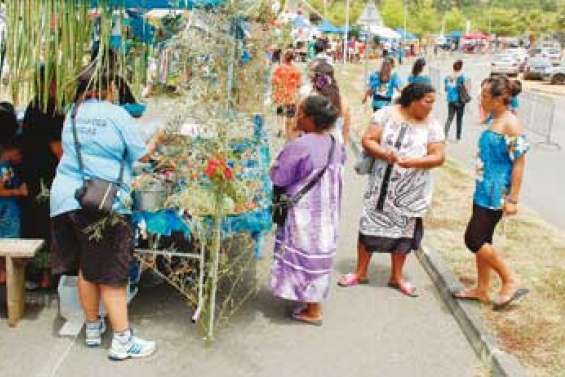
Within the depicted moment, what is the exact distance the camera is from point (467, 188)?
9852 millimetres

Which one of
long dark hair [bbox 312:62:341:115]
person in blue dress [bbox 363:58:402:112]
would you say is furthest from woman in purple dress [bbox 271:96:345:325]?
person in blue dress [bbox 363:58:402:112]

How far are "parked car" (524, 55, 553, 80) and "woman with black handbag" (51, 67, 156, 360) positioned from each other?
37.7 meters

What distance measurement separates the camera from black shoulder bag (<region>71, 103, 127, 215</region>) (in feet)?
14.1

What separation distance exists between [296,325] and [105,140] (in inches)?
76.8

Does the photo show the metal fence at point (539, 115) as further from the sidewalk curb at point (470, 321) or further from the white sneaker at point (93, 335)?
the white sneaker at point (93, 335)

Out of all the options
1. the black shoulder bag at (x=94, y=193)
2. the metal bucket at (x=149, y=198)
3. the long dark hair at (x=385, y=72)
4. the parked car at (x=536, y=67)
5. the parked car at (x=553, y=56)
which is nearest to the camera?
the black shoulder bag at (x=94, y=193)

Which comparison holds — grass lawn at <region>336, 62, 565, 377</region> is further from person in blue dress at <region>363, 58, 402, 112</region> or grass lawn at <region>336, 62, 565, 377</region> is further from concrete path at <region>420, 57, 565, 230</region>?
person in blue dress at <region>363, 58, 402, 112</region>

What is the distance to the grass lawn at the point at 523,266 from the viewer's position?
483cm

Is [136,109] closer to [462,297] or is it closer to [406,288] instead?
[406,288]

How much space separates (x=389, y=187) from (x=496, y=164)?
0.91m

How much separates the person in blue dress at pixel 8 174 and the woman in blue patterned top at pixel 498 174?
3386 mm

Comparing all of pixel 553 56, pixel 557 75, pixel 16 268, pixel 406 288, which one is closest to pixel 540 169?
pixel 406 288

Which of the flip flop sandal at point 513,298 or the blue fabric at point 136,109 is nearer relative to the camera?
the flip flop sandal at point 513,298

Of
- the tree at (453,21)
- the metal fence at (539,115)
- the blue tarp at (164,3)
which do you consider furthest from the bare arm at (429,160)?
the tree at (453,21)
